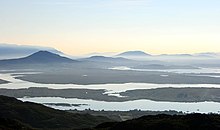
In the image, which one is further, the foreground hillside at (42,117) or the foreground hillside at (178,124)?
the foreground hillside at (42,117)

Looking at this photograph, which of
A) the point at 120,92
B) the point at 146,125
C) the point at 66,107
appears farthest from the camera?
the point at 120,92

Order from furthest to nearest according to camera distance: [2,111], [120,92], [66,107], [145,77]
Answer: [145,77], [120,92], [66,107], [2,111]

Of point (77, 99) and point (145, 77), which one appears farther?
point (145, 77)

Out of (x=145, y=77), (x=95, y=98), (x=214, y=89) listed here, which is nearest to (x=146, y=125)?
(x=95, y=98)

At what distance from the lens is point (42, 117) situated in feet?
196

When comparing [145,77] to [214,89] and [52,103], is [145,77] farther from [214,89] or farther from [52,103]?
[52,103]

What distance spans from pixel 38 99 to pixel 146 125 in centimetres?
7578

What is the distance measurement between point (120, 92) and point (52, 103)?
2711 cm

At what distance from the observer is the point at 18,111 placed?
61.0 m

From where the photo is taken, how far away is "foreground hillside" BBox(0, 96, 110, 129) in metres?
56.4

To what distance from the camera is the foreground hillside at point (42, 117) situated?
56.4m

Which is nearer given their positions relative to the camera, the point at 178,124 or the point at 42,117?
the point at 178,124

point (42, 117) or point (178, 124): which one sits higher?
point (178, 124)

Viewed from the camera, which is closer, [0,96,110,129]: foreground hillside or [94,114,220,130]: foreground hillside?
[94,114,220,130]: foreground hillside
